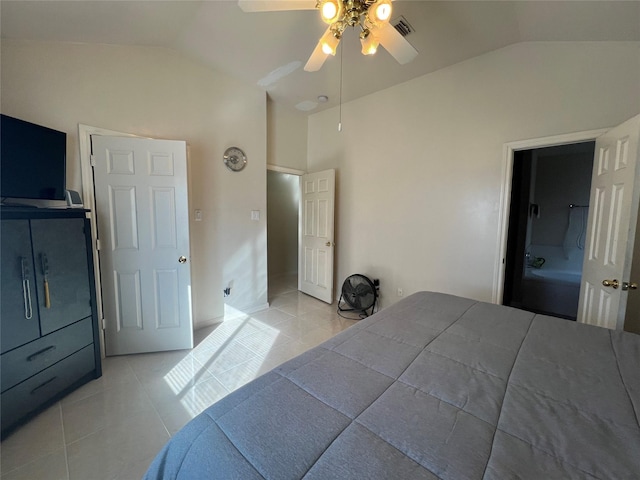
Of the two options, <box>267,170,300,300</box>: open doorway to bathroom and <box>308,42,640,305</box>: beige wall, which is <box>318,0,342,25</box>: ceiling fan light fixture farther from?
<box>267,170,300,300</box>: open doorway to bathroom

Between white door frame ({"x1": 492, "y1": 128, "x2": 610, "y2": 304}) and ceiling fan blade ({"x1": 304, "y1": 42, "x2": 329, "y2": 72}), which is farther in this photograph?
white door frame ({"x1": 492, "y1": 128, "x2": 610, "y2": 304})

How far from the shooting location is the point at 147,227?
230 centimetres

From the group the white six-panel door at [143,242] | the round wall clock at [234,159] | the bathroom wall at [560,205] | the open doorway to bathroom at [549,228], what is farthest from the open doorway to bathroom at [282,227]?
the bathroom wall at [560,205]

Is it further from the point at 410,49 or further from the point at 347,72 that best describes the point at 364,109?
the point at 410,49

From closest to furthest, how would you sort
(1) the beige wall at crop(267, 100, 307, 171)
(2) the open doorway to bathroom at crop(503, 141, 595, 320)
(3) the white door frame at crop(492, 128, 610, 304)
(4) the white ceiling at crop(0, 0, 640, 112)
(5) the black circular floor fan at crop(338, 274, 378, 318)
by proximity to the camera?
(4) the white ceiling at crop(0, 0, 640, 112) < (3) the white door frame at crop(492, 128, 610, 304) < (5) the black circular floor fan at crop(338, 274, 378, 318) < (2) the open doorway to bathroom at crop(503, 141, 595, 320) < (1) the beige wall at crop(267, 100, 307, 171)

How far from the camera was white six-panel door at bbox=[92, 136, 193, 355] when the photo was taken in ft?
7.19

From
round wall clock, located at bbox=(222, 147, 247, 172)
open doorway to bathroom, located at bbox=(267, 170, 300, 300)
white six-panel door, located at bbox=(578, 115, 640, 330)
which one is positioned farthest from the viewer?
open doorway to bathroom, located at bbox=(267, 170, 300, 300)

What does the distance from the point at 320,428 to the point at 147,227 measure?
2281 millimetres

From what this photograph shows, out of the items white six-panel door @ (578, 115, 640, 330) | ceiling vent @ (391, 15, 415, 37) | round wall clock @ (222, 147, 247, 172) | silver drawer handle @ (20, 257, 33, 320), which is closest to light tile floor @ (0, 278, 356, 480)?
silver drawer handle @ (20, 257, 33, 320)

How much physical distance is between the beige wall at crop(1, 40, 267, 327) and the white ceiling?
0.43ft

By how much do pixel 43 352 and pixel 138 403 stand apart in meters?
0.67

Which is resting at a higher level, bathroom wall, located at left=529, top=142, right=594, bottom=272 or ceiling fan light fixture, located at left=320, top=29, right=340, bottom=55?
ceiling fan light fixture, located at left=320, top=29, right=340, bottom=55

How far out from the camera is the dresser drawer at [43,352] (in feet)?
4.85

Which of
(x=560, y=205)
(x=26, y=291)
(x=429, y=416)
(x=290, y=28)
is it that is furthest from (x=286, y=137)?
(x=560, y=205)
